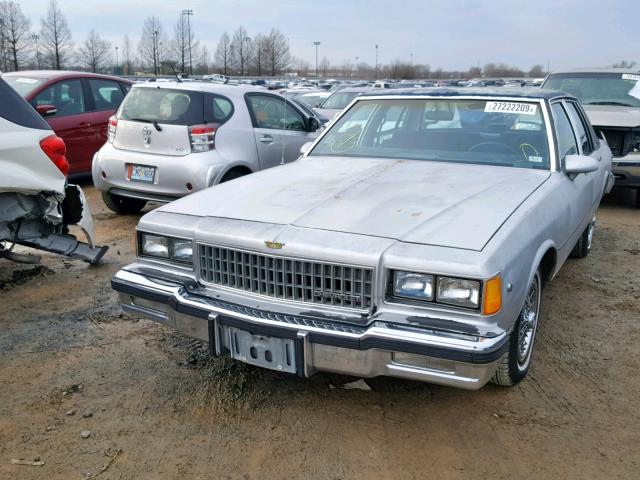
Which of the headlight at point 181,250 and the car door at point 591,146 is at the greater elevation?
the car door at point 591,146

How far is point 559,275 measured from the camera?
17.8ft

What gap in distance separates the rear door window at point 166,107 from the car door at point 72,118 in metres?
2.03

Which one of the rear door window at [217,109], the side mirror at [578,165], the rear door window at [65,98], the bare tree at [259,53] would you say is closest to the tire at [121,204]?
the rear door window at [217,109]

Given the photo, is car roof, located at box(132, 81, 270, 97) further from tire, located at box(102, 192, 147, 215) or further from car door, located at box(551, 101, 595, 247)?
car door, located at box(551, 101, 595, 247)

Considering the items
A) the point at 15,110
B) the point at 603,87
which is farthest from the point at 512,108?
the point at 603,87

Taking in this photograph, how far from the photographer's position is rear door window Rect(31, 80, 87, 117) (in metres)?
8.30

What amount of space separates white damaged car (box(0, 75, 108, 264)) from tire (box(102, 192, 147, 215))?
201 centimetres

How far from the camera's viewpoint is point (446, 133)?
439 cm

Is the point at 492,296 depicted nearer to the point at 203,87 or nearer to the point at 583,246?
the point at 583,246

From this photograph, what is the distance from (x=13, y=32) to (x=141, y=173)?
50126 mm

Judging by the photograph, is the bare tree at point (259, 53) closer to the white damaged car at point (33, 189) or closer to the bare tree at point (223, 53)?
the bare tree at point (223, 53)

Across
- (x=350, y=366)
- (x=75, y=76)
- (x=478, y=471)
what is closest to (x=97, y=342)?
(x=350, y=366)

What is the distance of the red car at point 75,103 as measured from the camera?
8.30 metres

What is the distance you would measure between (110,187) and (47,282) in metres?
1.96
